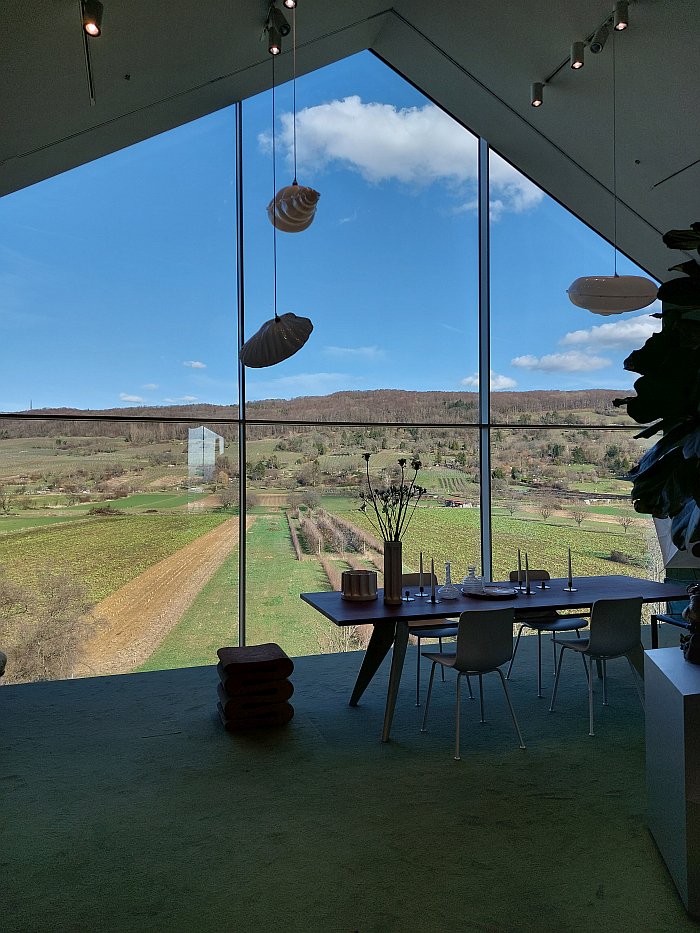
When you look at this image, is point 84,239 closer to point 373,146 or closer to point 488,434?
point 373,146

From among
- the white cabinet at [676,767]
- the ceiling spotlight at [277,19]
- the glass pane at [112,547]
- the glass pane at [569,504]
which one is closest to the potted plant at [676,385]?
the white cabinet at [676,767]

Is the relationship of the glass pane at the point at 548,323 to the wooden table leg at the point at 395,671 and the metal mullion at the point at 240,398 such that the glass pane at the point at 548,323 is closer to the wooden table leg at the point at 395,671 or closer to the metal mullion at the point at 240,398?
the metal mullion at the point at 240,398

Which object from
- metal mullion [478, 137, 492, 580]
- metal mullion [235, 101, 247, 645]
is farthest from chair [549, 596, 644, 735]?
metal mullion [235, 101, 247, 645]

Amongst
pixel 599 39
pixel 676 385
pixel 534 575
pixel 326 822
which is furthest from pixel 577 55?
pixel 326 822

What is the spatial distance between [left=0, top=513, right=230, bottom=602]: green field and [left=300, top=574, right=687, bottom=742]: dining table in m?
2.53

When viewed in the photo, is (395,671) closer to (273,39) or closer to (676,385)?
(676,385)

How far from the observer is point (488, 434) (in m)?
6.71

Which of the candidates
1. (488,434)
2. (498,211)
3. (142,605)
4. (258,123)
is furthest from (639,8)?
(142,605)

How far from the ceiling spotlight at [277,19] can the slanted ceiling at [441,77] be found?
2.8 inches

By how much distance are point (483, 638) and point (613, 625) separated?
0.87 metres

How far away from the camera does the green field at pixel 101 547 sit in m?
6.29

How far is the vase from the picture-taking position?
4449 millimetres

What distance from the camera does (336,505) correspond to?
7410 mm

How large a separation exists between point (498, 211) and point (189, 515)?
13.2ft
